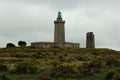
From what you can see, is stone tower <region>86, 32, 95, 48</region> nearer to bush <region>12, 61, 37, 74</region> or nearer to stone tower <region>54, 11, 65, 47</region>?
stone tower <region>54, 11, 65, 47</region>

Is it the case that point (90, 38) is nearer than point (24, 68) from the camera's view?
No

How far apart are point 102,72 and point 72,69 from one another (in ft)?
11.0

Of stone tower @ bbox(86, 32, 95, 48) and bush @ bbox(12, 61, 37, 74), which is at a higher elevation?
stone tower @ bbox(86, 32, 95, 48)

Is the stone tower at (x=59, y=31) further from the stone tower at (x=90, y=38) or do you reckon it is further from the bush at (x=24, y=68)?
the bush at (x=24, y=68)

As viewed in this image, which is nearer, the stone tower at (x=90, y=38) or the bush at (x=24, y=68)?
the bush at (x=24, y=68)

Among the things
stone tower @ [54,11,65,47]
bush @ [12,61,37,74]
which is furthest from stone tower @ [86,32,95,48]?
bush @ [12,61,37,74]

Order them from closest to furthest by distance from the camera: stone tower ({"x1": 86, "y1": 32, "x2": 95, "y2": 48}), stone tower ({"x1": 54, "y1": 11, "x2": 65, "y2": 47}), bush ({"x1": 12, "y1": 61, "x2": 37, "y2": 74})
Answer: bush ({"x1": 12, "y1": 61, "x2": 37, "y2": 74}) → stone tower ({"x1": 86, "y1": 32, "x2": 95, "y2": 48}) → stone tower ({"x1": 54, "y1": 11, "x2": 65, "y2": 47})

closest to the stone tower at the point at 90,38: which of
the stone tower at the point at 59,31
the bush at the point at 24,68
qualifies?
the stone tower at the point at 59,31

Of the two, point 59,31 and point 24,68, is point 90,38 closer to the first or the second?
point 59,31

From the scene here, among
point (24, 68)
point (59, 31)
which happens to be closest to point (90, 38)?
point (59, 31)

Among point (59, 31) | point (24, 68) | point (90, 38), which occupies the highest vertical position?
point (59, 31)

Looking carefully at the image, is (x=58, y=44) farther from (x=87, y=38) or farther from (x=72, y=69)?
(x=72, y=69)

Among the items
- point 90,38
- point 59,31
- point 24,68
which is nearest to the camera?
point 24,68

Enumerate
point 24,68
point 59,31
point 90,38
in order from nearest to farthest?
1. point 24,68
2. point 90,38
3. point 59,31
